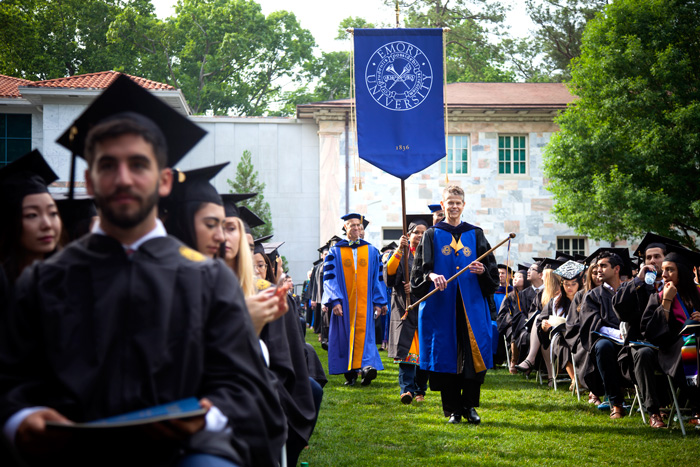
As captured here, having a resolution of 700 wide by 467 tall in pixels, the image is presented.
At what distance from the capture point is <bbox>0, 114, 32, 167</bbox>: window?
88.7 feet

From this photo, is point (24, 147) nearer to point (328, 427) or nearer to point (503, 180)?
point (503, 180)

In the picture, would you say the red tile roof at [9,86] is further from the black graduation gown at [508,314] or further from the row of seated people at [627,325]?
the row of seated people at [627,325]

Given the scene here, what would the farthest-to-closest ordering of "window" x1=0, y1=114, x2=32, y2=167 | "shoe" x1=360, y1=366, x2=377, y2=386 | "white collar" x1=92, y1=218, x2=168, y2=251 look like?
1. "window" x1=0, y1=114, x2=32, y2=167
2. "shoe" x1=360, y1=366, x2=377, y2=386
3. "white collar" x1=92, y1=218, x2=168, y2=251

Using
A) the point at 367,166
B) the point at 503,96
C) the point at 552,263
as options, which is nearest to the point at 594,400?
the point at 552,263

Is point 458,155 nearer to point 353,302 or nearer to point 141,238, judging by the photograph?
point 353,302

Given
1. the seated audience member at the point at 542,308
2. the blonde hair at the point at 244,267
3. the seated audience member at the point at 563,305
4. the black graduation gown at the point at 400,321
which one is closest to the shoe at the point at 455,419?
the black graduation gown at the point at 400,321

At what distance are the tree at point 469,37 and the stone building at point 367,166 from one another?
1104cm

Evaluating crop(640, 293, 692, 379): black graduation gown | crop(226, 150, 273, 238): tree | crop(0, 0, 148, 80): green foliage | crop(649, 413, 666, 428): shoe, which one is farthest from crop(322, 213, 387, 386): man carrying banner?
crop(0, 0, 148, 80): green foliage

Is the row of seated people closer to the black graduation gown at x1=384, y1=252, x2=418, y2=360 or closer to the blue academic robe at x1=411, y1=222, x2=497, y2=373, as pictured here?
the blue academic robe at x1=411, y1=222, x2=497, y2=373

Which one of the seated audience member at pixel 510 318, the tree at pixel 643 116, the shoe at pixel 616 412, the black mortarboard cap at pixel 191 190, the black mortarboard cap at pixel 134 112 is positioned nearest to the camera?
the black mortarboard cap at pixel 134 112

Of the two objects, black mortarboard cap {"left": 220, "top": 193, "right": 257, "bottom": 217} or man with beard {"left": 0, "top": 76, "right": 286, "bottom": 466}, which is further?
black mortarboard cap {"left": 220, "top": 193, "right": 257, "bottom": 217}

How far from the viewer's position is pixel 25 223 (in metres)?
3.70

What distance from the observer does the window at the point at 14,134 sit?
27.0m

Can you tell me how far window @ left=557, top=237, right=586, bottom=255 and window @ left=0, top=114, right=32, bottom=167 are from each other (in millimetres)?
19030
